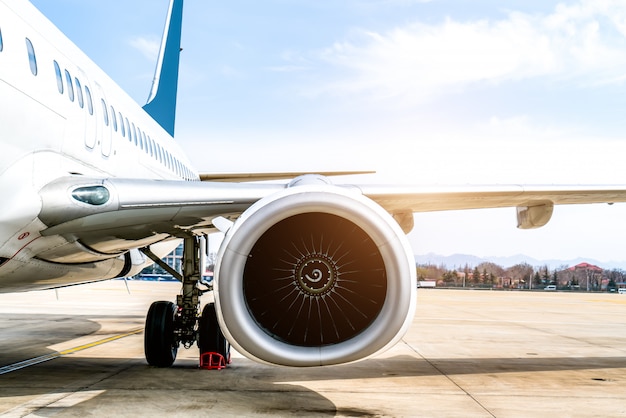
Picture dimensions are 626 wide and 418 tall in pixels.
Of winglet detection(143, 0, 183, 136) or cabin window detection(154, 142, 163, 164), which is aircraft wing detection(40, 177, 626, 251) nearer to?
cabin window detection(154, 142, 163, 164)

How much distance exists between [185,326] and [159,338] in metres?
0.38

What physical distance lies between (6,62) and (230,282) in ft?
7.14

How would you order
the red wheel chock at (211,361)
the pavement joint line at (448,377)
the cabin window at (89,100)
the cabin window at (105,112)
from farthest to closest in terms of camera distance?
the red wheel chock at (211,361) < the cabin window at (105,112) < the cabin window at (89,100) < the pavement joint line at (448,377)

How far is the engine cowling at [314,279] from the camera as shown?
176 inches

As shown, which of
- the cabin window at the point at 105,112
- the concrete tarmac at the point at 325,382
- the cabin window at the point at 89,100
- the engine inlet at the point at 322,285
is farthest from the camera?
the cabin window at the point at 105,112

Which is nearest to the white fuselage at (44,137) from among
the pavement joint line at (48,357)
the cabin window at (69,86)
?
the cabin window at (69,86)

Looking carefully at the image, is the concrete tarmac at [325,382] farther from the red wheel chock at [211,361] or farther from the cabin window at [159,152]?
the cabin window at [159,152]

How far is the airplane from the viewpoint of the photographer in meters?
4.49

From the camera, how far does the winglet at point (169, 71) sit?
1544 cm

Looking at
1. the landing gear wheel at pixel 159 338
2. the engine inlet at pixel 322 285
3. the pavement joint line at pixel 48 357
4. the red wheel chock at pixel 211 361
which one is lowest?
the pavement joint line at pixel 48 357

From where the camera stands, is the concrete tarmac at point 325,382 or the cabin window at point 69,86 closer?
the concrete tarmac at point 325,382

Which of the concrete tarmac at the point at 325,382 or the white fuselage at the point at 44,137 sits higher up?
the white fuselage at the point at 44,137

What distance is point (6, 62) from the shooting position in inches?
177

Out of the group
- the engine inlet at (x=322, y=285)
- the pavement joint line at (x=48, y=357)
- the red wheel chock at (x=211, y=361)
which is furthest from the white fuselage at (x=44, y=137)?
the engine inlet at (x=322, y=285)
